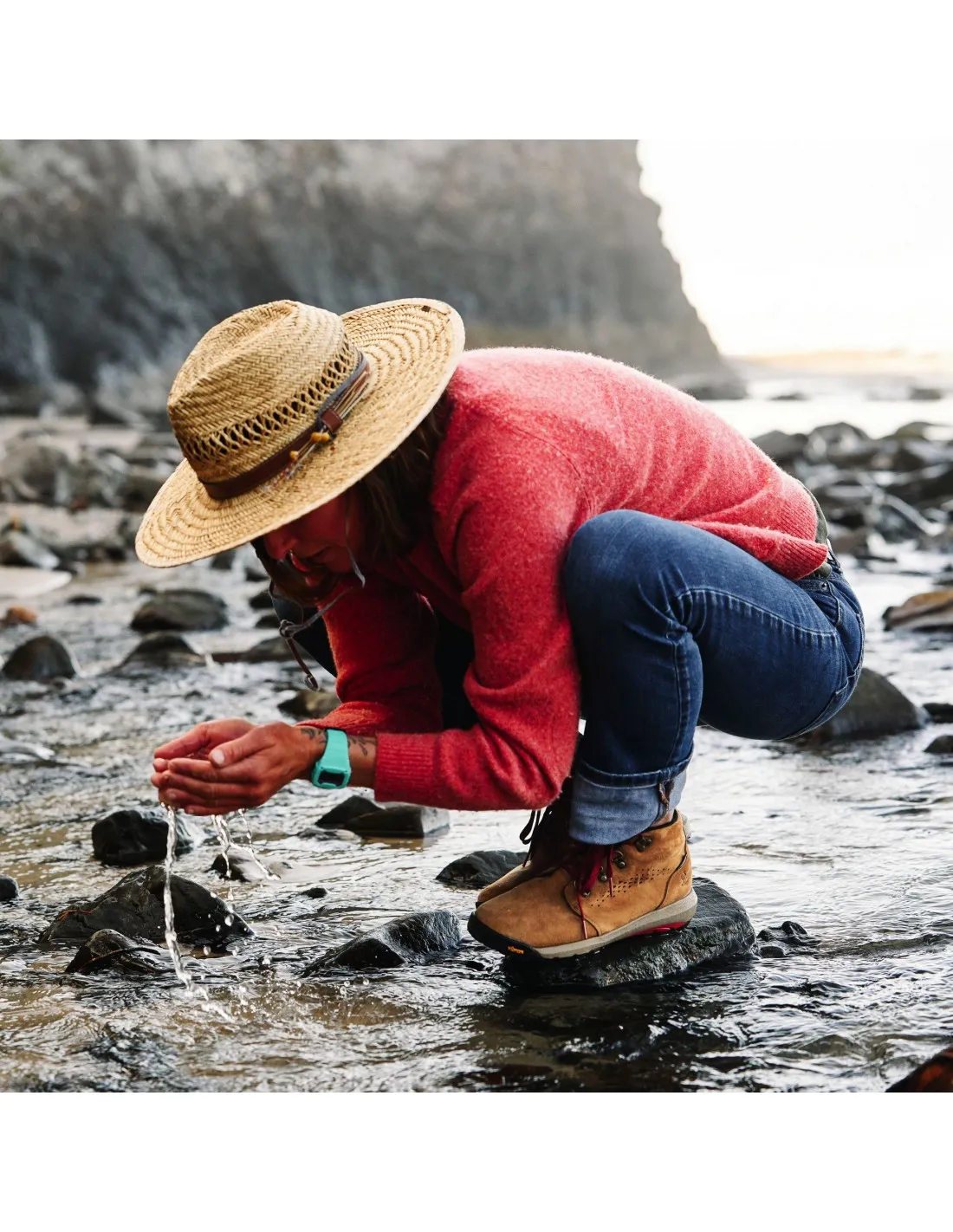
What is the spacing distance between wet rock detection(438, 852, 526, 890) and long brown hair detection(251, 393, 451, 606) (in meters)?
0.76

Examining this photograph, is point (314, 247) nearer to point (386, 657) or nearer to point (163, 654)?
point (163, 654)

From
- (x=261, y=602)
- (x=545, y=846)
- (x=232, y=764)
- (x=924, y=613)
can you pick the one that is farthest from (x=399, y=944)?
(x=261, y=602)

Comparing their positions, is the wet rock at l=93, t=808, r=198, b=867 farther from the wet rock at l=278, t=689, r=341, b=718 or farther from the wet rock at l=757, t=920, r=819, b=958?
the wet rock at l=757, t=920, r=819, b=958

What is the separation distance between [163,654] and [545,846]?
2.69m

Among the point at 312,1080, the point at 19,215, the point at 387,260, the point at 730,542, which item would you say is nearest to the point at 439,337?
the point at 730,542

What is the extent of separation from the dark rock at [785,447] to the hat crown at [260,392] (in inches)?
341

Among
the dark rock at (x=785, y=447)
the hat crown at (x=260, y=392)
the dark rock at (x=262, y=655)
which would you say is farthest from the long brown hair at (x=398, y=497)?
the dark rock at (x=785, y=447)

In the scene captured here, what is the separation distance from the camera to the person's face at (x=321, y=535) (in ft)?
6.76

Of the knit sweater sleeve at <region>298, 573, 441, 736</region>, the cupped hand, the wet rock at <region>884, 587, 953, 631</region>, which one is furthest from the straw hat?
the wet rock at <region>884, 587, 953, 631</region>

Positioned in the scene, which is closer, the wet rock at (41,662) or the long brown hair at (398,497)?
the long brown hair at (398,497)

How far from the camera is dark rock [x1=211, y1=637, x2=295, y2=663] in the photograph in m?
4.77

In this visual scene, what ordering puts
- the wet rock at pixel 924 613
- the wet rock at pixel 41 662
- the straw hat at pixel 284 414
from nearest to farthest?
the straw hat at pixel 284 414, the wet rock at pixel 41 662, the wet rock at pixel 924 613

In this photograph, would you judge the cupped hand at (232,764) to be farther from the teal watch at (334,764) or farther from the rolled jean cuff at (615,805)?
the rolled jean cuff at (615,805)

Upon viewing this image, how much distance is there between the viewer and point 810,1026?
6.68 feet
